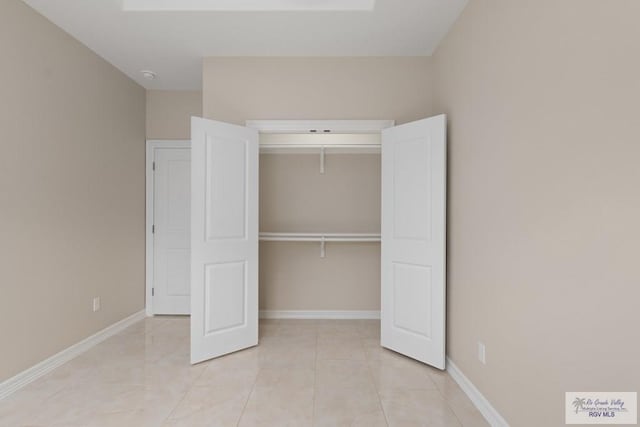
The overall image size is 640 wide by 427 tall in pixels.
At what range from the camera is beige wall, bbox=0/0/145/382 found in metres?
2.50

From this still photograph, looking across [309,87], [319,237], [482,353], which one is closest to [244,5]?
[309,87]

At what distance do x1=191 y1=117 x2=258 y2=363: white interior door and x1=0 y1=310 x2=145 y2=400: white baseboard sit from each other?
3.62ft

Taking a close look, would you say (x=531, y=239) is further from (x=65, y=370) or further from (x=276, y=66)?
(x=65, y=370)

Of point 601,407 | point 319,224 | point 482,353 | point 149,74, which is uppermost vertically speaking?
point 149,74

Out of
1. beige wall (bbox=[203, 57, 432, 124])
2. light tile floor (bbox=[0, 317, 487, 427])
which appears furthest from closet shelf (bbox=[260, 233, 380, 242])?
beige wall (bbox=[203, 57, 432, 124])

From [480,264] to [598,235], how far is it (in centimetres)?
104

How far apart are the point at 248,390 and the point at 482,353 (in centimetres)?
159

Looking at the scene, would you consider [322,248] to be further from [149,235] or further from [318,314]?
[149,235]

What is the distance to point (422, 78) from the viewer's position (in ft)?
11.7

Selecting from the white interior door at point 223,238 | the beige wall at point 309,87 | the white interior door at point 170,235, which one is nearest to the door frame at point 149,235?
the white interior door at point 170,235

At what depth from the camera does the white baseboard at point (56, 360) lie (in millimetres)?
2460

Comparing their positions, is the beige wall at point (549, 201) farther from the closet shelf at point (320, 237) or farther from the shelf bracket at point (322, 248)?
the shelf bracket at point (322, 248)

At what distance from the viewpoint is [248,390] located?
2484 millimetres

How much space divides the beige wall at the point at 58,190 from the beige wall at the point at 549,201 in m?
3.21
